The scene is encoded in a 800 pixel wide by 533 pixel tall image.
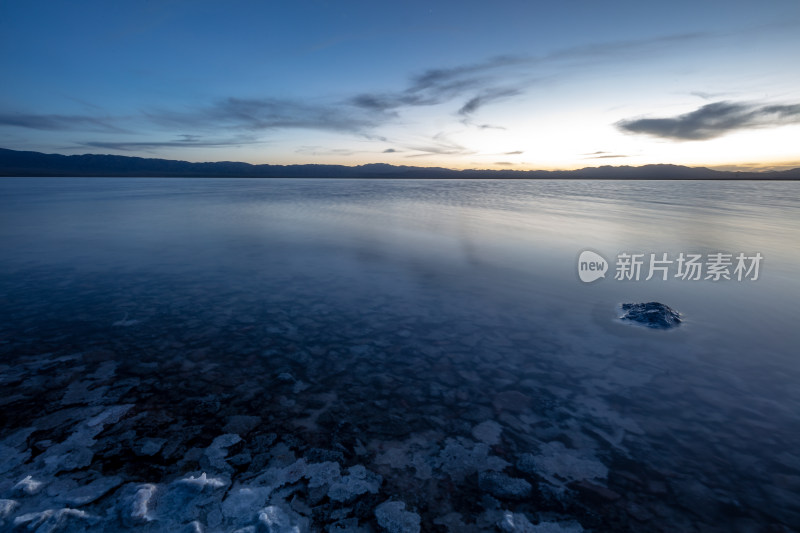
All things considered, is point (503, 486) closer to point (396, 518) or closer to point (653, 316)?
point (396, 518)

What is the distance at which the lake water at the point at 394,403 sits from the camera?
123 inches

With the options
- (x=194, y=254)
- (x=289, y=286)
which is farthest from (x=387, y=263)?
(x=194, y=254)

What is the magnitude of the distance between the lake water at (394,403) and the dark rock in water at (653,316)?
25cm

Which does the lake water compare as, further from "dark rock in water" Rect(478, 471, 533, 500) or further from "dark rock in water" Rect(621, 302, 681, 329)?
"dark rock in water" Rect(621, 302, 681, 329)

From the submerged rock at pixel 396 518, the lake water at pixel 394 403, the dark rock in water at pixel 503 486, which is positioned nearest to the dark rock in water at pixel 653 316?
the lake water at pixel 394 403

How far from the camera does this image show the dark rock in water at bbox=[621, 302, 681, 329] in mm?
6987

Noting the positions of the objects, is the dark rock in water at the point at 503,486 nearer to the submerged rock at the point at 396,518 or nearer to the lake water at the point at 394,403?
the lake water at the point at 394,403

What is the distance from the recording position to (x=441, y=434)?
3.99 metres

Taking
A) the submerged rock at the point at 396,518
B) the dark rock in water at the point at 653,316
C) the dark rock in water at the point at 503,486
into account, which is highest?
the dark rock in water at the point at 653,316

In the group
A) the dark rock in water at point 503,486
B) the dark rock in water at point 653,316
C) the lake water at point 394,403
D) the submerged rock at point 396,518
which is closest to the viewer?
the submerged rock at point 396,518

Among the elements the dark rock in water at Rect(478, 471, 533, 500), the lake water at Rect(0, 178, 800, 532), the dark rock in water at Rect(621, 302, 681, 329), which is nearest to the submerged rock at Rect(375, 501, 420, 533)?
the lake water at Rect(0, 178, 800, 532)

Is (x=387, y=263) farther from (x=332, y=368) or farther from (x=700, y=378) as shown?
(x=700, y=378)

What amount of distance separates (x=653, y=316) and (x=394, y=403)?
5492 mm

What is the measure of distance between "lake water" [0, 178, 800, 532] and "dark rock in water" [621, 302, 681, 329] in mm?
246
